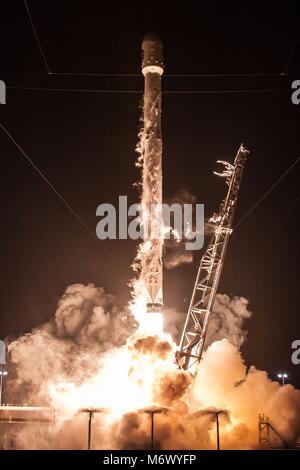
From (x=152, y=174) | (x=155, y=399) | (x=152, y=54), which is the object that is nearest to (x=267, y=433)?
(x=155, y=399)

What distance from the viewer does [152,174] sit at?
34.3 metres

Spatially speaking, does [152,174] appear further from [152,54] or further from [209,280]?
[209,280]

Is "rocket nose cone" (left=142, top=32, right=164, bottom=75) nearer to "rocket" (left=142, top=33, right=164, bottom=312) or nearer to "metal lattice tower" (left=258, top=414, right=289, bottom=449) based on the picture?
"rocket" (left=142, top=33, right=164, bottom=312)

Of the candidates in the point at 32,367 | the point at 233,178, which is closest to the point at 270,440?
the point at 233,178

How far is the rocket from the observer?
33.2m

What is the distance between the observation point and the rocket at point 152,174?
3325cm

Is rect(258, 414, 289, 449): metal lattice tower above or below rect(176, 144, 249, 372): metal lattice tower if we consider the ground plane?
below

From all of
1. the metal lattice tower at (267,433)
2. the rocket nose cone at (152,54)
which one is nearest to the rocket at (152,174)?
the rocket nose cone at (152,54)

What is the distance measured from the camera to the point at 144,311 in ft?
109

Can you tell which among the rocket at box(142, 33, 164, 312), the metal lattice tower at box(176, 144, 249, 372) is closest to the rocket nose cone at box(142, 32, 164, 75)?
the rocket at box(142, 33, 164, 312)

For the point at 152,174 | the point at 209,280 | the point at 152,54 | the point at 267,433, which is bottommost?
the point at 267,433

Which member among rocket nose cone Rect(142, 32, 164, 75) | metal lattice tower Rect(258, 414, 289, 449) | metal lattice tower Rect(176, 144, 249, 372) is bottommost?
metal lattice tower Rect(258, 414, 289, 449)

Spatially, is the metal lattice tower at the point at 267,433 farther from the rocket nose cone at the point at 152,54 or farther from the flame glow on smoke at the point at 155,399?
the rocket nose cone at the point at 152,54
